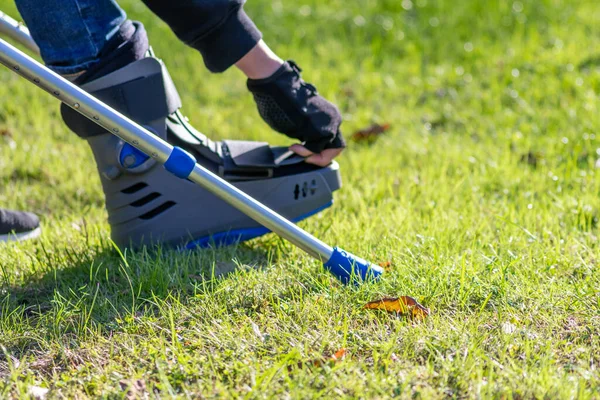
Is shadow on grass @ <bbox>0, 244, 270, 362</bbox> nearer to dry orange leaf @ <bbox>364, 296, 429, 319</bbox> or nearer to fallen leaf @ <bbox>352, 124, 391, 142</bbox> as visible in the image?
dry orange leaf @ <bbox>364, 296, 429, 319</bbox>

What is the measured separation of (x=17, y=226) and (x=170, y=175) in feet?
2.23

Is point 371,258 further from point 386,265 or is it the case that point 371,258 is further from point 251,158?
point 251,158

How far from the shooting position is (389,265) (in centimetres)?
236

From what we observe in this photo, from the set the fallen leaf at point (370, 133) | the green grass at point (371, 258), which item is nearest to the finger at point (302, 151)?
the green grass at point (371, 258)

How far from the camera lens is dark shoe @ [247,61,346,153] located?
244 centimetres

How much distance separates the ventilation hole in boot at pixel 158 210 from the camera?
8.34 ft

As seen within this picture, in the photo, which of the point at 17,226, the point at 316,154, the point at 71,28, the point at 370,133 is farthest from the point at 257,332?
the point at 370,133

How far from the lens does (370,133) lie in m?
3.97

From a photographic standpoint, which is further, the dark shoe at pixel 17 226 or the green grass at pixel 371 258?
the dark shoe at pixel 17 226

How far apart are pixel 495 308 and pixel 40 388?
1245 millimetres

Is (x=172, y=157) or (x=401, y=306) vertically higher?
(x=172, y=157)

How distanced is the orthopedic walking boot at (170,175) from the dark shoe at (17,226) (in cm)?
41

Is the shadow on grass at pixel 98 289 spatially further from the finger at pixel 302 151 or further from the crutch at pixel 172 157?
the finger at pixel 302 151

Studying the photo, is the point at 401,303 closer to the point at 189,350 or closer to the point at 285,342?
the point at 285,342
